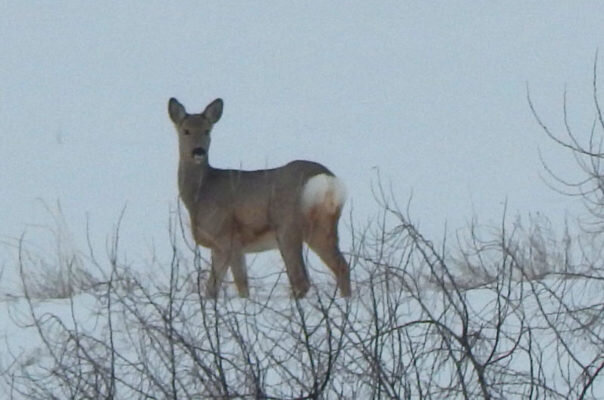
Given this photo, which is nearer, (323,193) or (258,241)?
(323,193)

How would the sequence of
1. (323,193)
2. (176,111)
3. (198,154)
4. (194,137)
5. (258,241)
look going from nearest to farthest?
(323,193), (258,241), (198,154), (194,137), (176,111)

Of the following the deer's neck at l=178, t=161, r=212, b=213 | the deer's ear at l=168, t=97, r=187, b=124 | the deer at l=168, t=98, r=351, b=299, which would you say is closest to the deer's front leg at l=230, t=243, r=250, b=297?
the deer at l=168, t=98, r=351, b=299

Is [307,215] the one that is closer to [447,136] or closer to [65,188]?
[65,188]

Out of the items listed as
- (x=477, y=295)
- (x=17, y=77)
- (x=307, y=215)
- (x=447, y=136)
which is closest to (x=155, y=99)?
(x=17, y=77)

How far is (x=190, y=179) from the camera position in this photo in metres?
13.8

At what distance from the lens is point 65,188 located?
82.0 feet

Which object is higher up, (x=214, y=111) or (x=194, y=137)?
(x=214, y=111)

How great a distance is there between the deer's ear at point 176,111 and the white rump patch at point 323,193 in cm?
159

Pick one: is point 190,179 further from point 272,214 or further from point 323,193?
point 323,193

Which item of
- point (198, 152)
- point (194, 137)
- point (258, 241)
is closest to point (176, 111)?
point (194, 137)

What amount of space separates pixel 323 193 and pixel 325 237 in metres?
0.45

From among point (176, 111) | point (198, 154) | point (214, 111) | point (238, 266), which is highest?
point (214, 111)

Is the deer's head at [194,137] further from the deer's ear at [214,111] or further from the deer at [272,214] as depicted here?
the deer at [272,214]

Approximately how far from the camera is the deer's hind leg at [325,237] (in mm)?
12938
